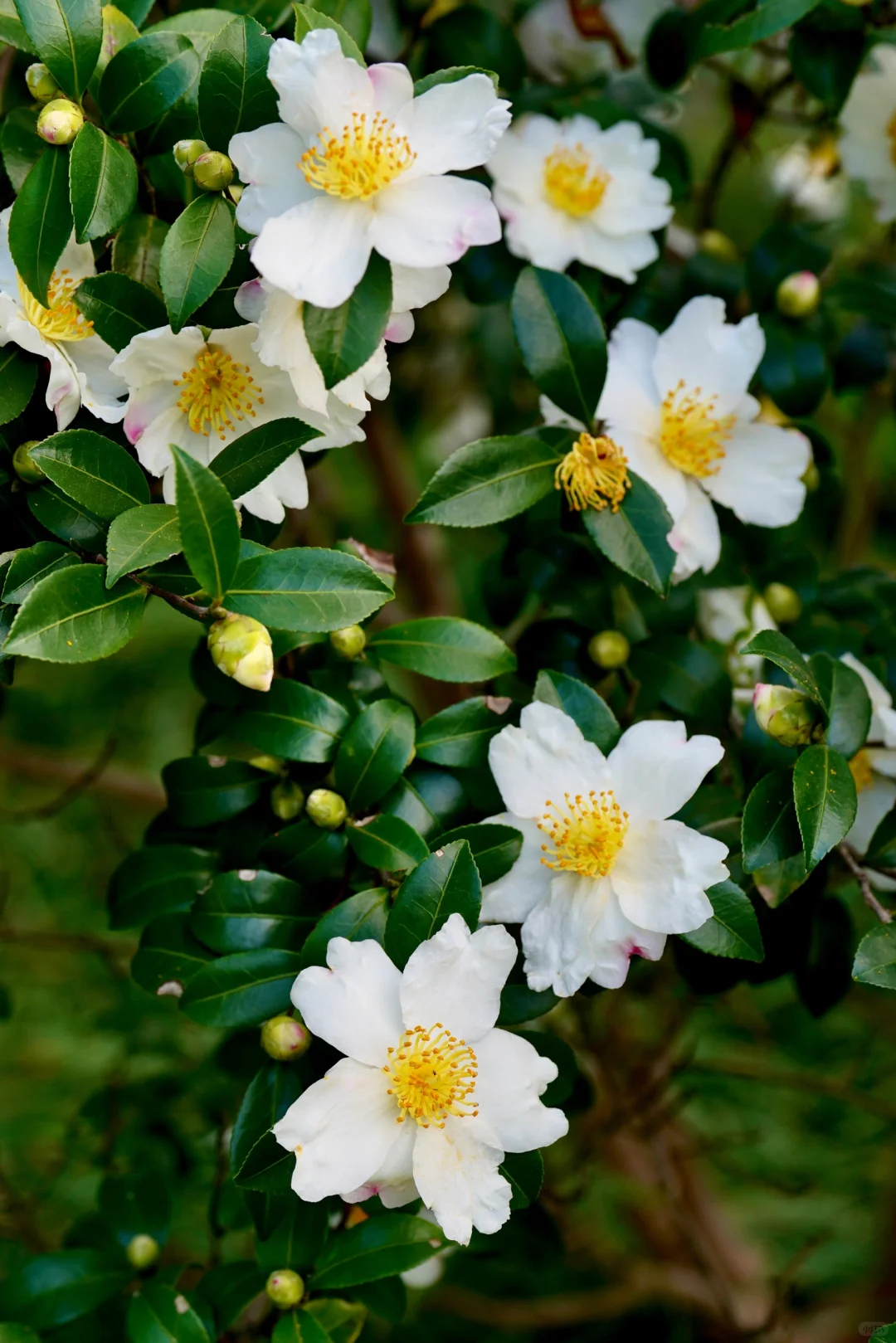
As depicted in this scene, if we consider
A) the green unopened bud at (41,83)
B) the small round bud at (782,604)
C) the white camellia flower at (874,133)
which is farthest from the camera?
the white camellia flower at (874,133)

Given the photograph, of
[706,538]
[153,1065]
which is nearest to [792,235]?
[706,538]

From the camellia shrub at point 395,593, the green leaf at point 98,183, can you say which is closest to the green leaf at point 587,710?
the camellia shrub at point 395,593

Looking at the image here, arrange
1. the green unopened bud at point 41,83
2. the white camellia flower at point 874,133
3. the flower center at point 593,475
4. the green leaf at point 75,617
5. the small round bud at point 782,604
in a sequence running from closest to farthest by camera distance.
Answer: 1. the green leaf at point 75,617
2. the green unopened bud at point 41,83
3. the flower center at point 593,475
4. the small round bud at point 782,604
5. the white camellia flower at point 874,133

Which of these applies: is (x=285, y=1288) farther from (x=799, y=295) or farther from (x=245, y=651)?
(x=799, y=295)

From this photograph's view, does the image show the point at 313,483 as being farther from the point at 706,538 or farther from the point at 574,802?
the point at 574,802

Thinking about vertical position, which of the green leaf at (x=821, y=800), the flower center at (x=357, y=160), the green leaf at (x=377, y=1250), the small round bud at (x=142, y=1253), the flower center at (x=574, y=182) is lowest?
the small round bud at (x=142, y=1253)

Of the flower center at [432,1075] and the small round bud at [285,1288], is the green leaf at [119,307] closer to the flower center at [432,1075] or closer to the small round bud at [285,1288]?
the flower center at [432,1075]

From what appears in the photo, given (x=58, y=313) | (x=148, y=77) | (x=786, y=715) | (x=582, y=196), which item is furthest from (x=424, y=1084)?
(x=582, y=196)
